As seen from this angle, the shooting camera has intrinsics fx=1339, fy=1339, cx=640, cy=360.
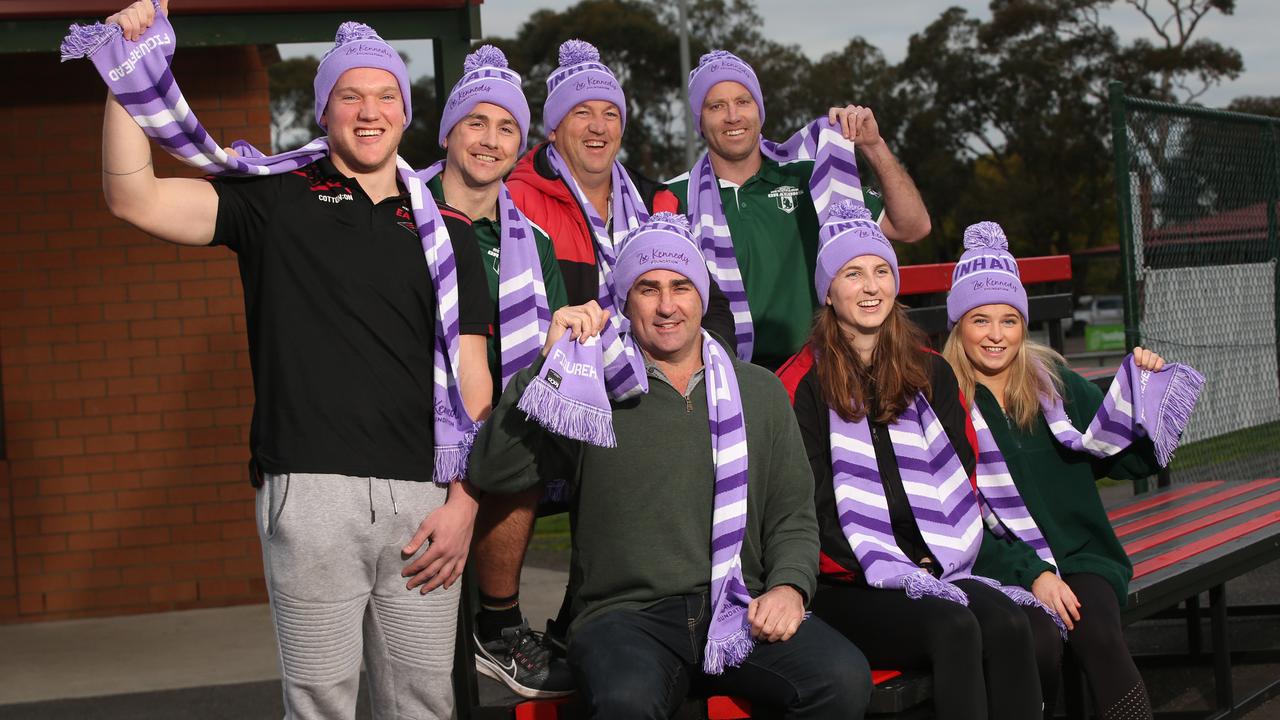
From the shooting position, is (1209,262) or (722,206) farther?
(1209,262)

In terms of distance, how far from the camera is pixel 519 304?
3.94 metres

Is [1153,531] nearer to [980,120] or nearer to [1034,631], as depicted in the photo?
[1034,631]

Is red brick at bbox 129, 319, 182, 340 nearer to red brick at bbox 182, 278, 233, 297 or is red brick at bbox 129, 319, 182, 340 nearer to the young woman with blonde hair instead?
Result: red brick at bbox 182, 278, 233, 297

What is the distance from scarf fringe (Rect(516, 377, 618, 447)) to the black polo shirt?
28 centimetres

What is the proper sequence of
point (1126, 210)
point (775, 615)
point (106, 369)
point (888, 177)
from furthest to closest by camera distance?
point (106, 369) → point (1126, 210) → point (888, 177) → point (775, 615)

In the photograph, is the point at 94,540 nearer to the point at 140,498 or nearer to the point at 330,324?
the point at 140,498

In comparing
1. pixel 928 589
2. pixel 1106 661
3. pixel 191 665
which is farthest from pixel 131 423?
pixel 1106 661

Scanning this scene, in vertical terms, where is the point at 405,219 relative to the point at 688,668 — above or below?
above

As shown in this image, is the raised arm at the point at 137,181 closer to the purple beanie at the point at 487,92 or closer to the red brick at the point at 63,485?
the purple beanie at the point at 487,92

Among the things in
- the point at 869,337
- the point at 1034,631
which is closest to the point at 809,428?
the point at 869,337

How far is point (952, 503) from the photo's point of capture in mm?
4078

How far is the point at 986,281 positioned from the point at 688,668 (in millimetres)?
1784

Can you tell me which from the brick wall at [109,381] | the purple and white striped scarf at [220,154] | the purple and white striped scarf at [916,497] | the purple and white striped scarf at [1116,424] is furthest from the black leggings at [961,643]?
the brick wall at [109,381]

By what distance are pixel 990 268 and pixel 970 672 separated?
1.52m
